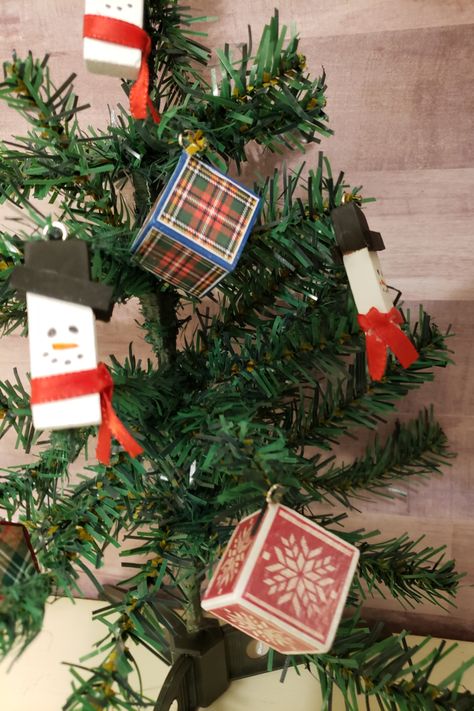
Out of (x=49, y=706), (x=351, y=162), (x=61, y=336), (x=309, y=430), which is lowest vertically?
(x=49, y=706)

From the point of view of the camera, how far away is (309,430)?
51 centimetres

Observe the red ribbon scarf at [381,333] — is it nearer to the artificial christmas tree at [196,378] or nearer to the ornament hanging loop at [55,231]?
the artificial christmas tree at [196,378]

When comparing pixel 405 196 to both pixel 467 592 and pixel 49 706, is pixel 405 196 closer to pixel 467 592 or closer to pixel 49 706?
pixel 467 592

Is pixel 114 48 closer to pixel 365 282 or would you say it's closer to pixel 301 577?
pixel 365 282

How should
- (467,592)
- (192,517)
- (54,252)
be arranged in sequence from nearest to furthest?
(54,252)
(192,517)
(467,592)

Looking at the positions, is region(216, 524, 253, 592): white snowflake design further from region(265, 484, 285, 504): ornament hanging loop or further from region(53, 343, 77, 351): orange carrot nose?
region(53, 343, 77, 351): orange carrot nose

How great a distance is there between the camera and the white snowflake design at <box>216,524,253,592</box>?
0.37 m

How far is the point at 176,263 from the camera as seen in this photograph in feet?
1.31

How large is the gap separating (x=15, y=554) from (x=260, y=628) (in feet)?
0.57

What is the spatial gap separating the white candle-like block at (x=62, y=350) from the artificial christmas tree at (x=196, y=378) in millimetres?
26

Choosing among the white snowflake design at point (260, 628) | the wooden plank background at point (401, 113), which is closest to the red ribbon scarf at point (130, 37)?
the wooden plank background at point (401, 113)

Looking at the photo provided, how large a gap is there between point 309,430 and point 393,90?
1.06 feet

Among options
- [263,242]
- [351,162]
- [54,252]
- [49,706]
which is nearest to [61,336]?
[54,252]

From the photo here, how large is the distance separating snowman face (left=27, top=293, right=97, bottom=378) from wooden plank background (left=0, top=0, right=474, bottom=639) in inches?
12.1
